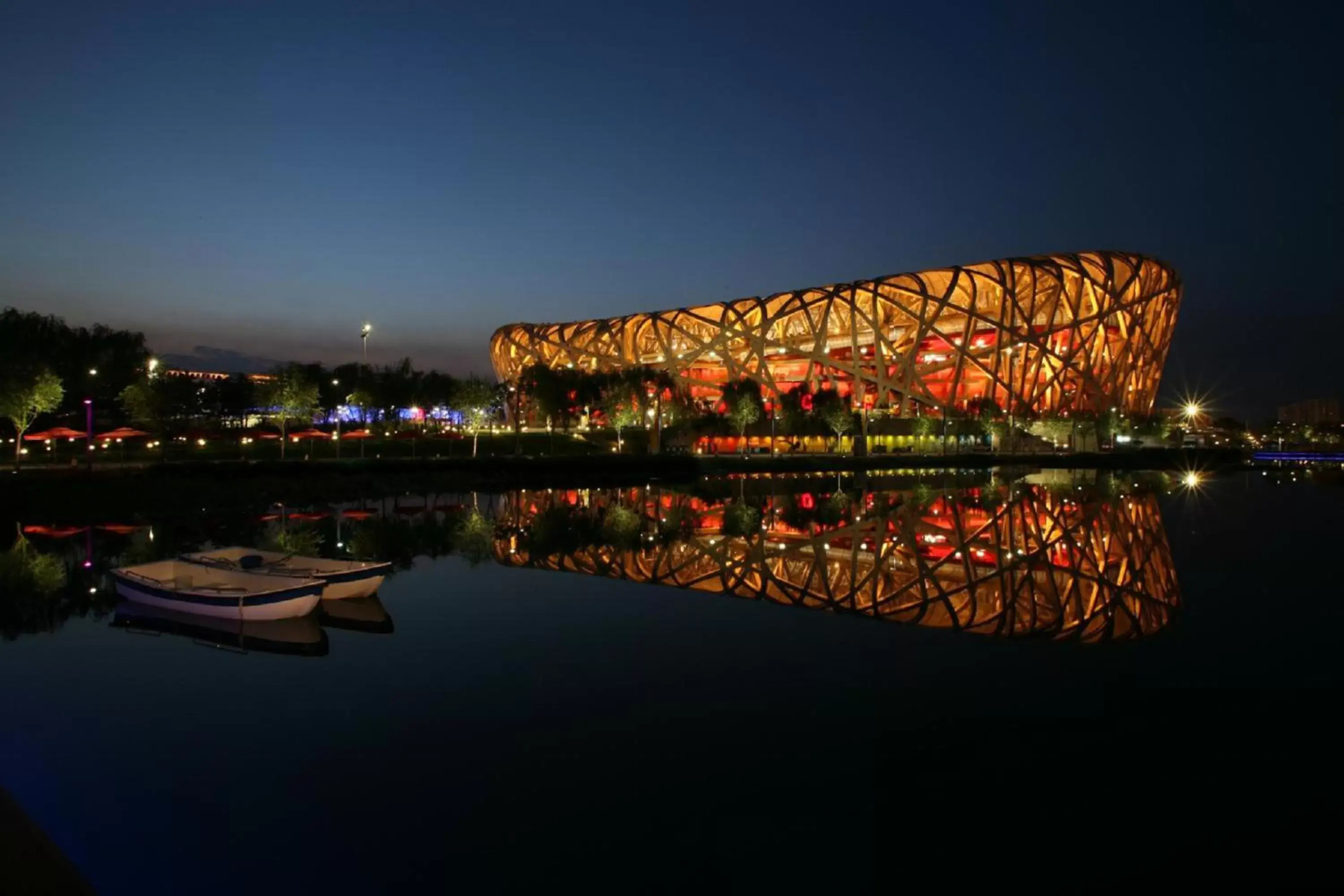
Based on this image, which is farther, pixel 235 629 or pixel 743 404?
pixel 743 404

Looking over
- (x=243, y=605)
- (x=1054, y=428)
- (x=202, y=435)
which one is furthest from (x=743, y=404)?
(x=243, y=605)

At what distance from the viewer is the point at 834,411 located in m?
68.2

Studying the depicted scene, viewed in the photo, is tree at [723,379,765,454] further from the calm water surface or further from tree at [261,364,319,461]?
the calm water surface

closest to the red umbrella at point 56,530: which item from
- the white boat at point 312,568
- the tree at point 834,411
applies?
the white boat at point 312,568

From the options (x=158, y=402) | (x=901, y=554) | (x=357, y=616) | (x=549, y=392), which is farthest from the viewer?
(x=549, y=392)

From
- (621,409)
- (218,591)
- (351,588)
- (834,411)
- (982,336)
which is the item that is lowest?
(351,588)

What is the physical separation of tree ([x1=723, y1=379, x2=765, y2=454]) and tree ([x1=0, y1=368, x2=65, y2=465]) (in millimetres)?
41488

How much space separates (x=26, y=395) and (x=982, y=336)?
64.3 meters

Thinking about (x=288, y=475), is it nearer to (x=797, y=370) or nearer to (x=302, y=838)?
(x=302, y=838)

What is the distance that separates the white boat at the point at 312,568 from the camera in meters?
14.4

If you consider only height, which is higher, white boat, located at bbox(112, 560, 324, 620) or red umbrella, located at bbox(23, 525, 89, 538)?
white boat, located at bbox(112, 560, 324, 620)

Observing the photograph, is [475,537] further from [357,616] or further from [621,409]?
[621,409]

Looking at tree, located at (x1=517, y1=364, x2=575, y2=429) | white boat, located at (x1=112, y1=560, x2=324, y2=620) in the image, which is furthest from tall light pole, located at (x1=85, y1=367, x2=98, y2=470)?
tree, located at (x1=517, y1=364, x2=575, y2=429)

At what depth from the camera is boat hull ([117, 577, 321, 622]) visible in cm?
1330
